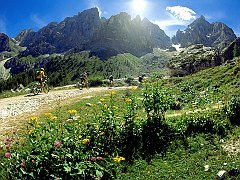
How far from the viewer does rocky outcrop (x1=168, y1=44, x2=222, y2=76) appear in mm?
79750

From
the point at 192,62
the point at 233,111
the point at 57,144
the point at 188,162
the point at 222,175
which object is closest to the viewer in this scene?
the point at 57,144

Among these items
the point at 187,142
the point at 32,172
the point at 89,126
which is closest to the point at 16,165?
the point at 32,172

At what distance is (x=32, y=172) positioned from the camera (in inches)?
466

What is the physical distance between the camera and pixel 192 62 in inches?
3191

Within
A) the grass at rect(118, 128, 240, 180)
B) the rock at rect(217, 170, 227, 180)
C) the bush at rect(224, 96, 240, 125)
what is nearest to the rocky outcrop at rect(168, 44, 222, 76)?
the bush at rect(224, 96, 240, 125)

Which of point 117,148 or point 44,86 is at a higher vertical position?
point 44,86

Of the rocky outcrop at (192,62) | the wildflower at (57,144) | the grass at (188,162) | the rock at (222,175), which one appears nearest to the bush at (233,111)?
the grass at (188,162)

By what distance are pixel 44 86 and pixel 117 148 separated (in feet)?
136

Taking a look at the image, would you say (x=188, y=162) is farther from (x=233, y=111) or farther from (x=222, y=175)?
(x=233, y=111)

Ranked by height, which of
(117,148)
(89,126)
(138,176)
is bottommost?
(138,176)

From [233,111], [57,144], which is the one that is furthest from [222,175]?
[233,111]

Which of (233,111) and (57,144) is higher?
(57,144)

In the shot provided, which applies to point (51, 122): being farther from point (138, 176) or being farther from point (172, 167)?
point (172, 167)

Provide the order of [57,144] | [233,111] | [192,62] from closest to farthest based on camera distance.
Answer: [57,144] < [233,111] < [192,62]
